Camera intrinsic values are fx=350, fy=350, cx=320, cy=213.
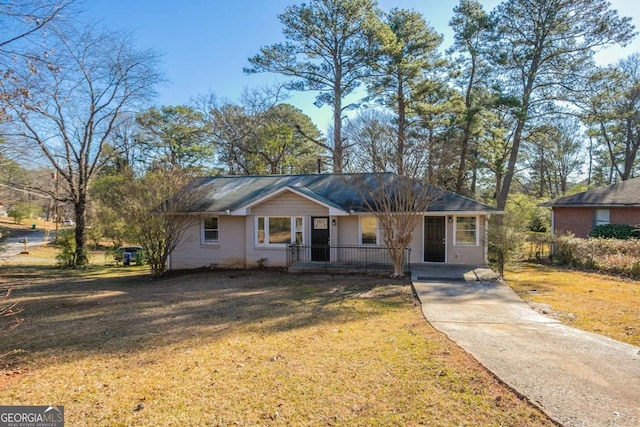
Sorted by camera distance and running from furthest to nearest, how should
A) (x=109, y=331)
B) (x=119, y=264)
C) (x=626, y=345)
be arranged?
(x=119, y=264)
(x=109, y=331)
(x=626, y=345)

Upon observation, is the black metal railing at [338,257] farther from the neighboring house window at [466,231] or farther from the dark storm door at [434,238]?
the neighboring house window at [466,231]

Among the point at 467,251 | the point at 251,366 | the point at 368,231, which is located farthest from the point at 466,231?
the point at 251,366

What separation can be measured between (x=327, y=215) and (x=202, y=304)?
21.5ft

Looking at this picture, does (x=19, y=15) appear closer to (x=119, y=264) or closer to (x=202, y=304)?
(x=202, y=304)

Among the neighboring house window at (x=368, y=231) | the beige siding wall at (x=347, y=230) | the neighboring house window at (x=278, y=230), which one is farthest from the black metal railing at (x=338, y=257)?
the neighboring house window at (x=278, y=230)

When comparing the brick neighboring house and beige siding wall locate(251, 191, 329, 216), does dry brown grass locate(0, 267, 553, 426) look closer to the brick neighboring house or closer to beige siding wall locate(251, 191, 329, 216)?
beige siding wall locate(251, 191, 329, 216)

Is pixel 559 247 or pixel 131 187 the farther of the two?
pixel 559 247

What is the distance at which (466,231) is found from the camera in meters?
13.6

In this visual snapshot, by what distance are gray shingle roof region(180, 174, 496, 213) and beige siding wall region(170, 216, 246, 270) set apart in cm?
83

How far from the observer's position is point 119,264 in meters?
19.7

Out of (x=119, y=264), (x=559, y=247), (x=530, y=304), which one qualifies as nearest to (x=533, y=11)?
(x=559, y=247)

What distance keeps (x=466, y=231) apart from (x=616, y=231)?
391 inches

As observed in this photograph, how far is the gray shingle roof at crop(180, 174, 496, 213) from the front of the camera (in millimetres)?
13406

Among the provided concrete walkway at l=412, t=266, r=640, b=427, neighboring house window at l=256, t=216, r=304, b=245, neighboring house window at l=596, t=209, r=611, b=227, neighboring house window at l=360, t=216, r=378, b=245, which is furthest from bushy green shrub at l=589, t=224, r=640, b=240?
neighboring house window at l=256, t=216, r=304, b=245
